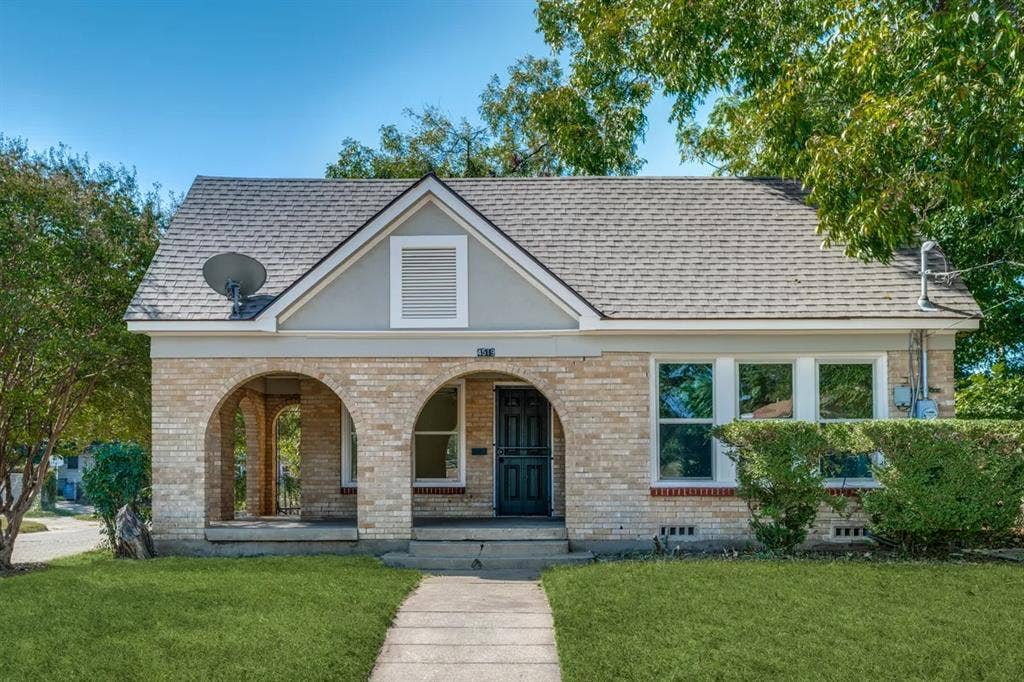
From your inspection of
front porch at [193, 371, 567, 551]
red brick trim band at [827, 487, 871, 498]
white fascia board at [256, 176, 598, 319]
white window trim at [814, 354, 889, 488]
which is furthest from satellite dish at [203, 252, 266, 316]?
red brick trim band at [827, 487, 871, 498]

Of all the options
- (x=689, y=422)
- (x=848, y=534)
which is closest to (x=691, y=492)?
(x=689, y=422)

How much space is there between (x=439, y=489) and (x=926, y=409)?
7794 millimetres

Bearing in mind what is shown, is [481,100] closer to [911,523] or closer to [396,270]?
[396,270]

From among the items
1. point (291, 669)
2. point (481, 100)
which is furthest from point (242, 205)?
point (481, 100)

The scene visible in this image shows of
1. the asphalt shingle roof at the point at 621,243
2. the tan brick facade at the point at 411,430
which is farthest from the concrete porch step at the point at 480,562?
the asphalt shingle roof at the point at 621,243

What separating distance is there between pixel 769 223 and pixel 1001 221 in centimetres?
416

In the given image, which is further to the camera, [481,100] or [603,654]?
[481,100]

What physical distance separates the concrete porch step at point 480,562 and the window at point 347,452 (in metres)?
3.37

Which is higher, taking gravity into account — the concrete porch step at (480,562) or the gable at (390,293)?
the gable at (390,293)

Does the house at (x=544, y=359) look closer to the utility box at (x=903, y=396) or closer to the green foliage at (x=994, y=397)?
the utility box at (x=903, y=396)

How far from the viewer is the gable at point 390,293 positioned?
45.7ft

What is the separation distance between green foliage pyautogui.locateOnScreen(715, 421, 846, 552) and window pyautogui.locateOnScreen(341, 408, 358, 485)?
6808 millimetres

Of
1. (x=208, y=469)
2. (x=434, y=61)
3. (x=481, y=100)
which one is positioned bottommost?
(x=208, y=469)

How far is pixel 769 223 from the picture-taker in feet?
52.7
